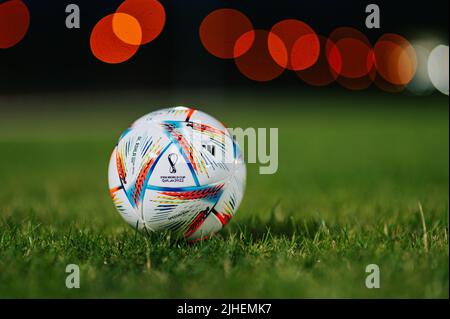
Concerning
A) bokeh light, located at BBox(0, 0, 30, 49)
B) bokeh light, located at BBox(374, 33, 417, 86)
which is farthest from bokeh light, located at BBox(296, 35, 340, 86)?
bokeh light, located at BBox(0, 0, 30, 49)

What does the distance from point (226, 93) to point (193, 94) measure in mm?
3984

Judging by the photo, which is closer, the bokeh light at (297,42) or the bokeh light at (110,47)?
the bokeh light at (110,47)

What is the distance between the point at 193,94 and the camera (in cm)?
2748

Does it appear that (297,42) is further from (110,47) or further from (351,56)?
(110,47)

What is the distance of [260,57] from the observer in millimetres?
39375

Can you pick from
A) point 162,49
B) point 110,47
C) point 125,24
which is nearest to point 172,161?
point 125,24

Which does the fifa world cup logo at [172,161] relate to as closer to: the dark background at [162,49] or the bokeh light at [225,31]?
the dark background at [162,49]

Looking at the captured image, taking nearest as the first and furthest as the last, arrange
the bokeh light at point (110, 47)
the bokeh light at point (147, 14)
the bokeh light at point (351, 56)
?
the bokeh light at point (147, 14)
the bokeh light at point (110, 47)
the bokeh light at point (351, 56)

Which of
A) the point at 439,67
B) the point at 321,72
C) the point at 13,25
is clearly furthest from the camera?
the point at 321,72

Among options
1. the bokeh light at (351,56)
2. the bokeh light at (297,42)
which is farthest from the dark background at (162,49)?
the bokeh light at (351,56)

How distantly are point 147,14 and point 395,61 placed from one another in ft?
83.5

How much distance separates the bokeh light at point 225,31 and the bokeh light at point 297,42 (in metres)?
2.80

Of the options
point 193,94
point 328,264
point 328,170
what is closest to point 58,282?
point 328,264

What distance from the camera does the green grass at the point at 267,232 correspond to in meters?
3.24
